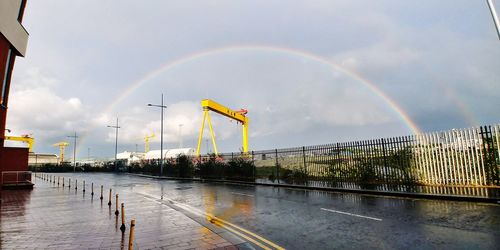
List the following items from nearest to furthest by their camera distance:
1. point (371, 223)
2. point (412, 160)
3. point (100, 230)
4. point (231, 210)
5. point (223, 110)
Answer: point (100, 230)
point (371, 223)
point (231, 210)
point (412, 160)
point (223, 110)

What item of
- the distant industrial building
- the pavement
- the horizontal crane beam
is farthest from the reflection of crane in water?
the horizontal crane beam

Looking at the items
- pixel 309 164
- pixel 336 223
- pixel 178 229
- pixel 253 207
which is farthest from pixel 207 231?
pixel 309 164

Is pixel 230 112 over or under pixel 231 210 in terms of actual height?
over

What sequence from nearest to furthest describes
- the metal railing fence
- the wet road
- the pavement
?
the wet road < the pavement < the metal railing fence

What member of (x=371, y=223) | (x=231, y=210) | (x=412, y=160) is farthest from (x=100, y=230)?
(x=412, y=160)

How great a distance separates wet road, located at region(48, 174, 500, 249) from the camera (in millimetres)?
6246

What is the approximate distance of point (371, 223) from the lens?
8039 mm

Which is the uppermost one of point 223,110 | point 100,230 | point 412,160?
point 223,110

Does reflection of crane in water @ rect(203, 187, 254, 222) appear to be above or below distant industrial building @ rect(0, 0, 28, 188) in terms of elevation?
below

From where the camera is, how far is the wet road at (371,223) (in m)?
6.25

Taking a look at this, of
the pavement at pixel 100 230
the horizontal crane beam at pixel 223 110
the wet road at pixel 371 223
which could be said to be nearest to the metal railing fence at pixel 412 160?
the wet road at pixel 371 223

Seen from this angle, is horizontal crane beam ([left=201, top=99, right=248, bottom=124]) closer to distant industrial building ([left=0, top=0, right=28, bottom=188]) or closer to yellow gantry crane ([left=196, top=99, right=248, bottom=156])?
yellow gantry crane ([left=196, top=99, right=248, bottom=156])

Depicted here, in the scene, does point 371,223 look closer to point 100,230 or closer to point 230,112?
point 100,230

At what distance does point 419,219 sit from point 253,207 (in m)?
5.76
